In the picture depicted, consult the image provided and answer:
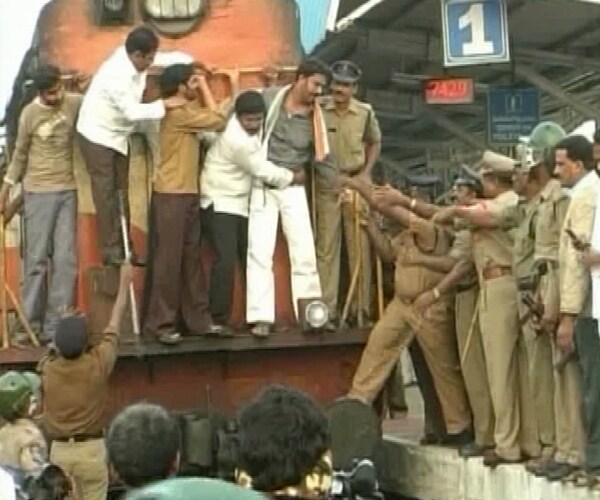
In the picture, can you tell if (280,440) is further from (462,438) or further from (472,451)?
(462,438)

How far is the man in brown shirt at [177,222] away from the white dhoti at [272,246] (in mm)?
305

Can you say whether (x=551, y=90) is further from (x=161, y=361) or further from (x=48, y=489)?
(x=48, y=489)

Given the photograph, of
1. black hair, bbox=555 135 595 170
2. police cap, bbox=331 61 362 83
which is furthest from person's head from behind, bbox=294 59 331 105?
black hair, bbox=555 135 595 170

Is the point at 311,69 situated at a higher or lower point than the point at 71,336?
higher

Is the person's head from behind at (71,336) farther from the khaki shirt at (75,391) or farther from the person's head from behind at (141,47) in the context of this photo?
the person's head from behind at (141,47)

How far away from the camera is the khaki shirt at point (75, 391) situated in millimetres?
9031

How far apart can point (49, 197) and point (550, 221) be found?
331cm

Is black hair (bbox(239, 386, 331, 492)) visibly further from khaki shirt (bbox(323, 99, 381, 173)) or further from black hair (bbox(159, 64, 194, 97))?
khaki shirt (bbox(323, 99, 381, 173))

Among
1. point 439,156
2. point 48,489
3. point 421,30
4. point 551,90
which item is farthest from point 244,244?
point 439,156

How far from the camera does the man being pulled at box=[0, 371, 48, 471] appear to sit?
8.13 metres

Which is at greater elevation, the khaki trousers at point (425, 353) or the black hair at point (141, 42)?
the black hair at point (141, 42)

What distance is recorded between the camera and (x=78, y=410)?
9.09 meters

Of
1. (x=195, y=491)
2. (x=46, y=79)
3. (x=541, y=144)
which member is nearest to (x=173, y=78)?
(x=46, y=79)

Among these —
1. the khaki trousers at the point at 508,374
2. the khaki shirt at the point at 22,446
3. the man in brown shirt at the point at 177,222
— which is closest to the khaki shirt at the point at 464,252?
the khaki trousers at the point at 508,374
